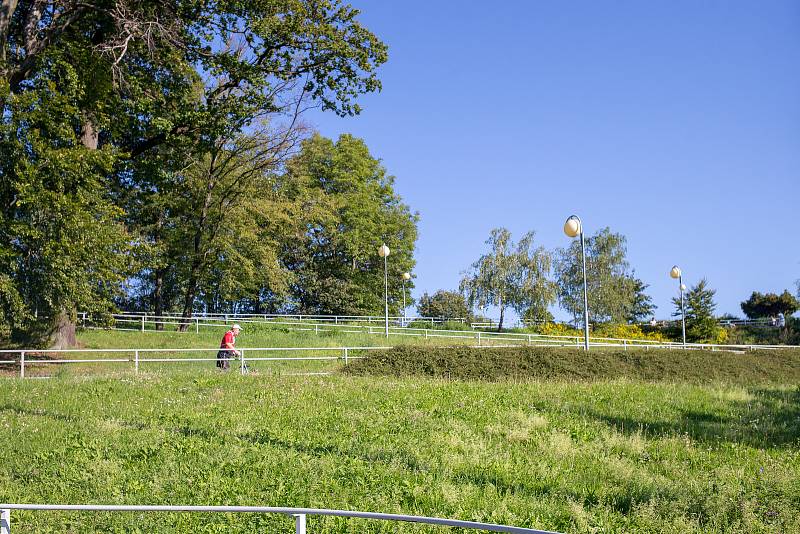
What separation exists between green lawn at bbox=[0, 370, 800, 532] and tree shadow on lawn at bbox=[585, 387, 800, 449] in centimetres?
5

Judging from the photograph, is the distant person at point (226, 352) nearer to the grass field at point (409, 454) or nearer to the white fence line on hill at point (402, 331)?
the grass field at point (409, 454)

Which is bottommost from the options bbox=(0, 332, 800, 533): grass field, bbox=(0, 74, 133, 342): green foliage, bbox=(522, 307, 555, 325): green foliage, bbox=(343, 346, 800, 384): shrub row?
bbox=(0, 332, 800, 533): grass field

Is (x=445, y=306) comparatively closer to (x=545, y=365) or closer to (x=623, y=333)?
(x=623, y=333)

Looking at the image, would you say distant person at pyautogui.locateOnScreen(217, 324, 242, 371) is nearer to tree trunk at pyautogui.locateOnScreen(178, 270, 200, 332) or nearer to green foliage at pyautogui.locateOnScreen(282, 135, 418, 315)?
tree trunk at pyautogui.locateOnScreen(178, 270, 200, 332)

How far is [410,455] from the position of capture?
11.4 meters

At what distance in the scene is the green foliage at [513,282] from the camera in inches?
2589

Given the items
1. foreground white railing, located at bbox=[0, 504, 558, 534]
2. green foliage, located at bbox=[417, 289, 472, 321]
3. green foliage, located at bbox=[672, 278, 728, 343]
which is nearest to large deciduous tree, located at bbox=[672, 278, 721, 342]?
green foliage, located at bbox=[672, 278, 728, 343]

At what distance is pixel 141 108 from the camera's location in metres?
25.6

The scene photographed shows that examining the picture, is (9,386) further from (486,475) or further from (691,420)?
(691,420)

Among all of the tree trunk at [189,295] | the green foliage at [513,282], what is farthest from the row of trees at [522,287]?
the tree trunk at [189,295]

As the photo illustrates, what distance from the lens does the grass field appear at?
908 centimetres

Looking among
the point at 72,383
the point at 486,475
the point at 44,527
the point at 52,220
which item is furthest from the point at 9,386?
the point at 486,475

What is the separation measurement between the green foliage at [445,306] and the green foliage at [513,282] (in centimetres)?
87

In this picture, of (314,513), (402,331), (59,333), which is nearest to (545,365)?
(314,513)
